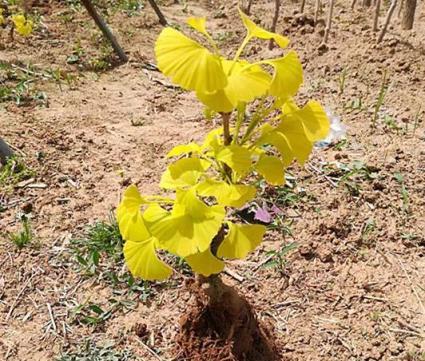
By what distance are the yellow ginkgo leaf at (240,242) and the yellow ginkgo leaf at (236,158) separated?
152mm

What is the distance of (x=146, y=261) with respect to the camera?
134 centimetres

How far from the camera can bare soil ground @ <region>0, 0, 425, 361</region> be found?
78.7 inches

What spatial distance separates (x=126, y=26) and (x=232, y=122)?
2214 mm

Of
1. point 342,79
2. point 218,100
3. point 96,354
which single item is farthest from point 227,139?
point 342,79

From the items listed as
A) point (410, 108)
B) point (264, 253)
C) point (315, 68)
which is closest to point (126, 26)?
point (315, 68)

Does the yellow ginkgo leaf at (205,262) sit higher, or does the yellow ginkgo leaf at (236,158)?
the yellow ginkgo leaf at (236,158)

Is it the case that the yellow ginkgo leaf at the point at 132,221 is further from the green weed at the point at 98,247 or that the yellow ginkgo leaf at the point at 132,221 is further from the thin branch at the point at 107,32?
the thin branch at the point at 107,32

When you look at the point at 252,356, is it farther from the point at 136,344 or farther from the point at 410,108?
the point at 410,108

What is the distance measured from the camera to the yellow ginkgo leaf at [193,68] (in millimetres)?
1119

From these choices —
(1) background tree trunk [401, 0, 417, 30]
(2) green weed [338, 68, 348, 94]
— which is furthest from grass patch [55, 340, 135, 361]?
(1) background tree trunk [401, 0, 417, 30]

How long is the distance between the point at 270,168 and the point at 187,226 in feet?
0.85

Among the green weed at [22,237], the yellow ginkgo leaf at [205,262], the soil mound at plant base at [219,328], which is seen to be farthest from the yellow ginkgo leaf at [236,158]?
the green weed at [22,237]

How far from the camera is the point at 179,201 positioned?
4.16 feet

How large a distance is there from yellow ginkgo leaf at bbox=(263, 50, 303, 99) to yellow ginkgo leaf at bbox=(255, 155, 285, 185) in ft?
0.56
